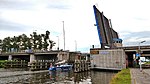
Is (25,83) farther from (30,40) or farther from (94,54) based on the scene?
(30,40)

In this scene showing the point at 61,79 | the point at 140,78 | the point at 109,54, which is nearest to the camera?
the point at 140,78

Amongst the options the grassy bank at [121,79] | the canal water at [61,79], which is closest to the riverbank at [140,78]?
the grassy bank at [121,79]

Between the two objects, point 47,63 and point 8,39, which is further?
point 8,39

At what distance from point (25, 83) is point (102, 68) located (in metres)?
41.6

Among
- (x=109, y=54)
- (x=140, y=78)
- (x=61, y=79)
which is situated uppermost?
(x=109, y=54)

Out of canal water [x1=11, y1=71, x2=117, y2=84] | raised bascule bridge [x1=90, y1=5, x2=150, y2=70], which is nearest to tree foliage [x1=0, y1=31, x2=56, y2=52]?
raised bascule bridge [x1=90, y1=5, x2=150, y2=70]

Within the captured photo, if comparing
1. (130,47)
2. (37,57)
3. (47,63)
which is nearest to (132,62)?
(130,47)

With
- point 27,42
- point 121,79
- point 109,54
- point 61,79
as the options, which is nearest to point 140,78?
point 121,79

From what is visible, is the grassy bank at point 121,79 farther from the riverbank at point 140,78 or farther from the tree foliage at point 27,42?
the tree foliage at point 27,42

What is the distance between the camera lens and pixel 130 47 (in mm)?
66875

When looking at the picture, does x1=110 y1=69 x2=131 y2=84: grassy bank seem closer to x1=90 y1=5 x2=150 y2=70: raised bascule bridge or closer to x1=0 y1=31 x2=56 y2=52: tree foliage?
x1=90 y1=5 x2=150 y2=70: raised bascule bridge

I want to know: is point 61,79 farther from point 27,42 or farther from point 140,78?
point 27,42

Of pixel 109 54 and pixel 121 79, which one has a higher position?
pixel 109 54

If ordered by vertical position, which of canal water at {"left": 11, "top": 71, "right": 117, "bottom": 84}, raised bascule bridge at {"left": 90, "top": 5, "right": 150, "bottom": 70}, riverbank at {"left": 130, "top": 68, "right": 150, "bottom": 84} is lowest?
canal water at {"left": 11, "top": 71, "right": 117, "bottom": 84}
